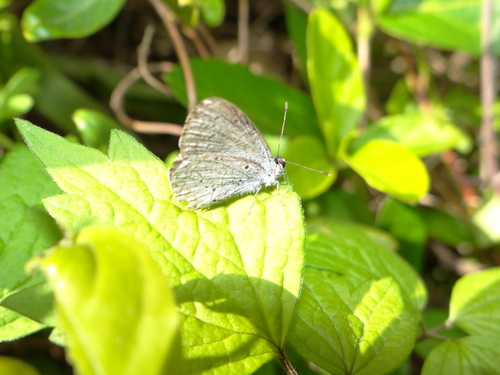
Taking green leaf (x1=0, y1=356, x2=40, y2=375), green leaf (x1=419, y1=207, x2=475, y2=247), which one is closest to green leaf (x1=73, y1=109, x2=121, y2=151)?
green leaf (x1=0, y1=356, x2=40, y2=375)

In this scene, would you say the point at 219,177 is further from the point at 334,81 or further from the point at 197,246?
the point at 334,81

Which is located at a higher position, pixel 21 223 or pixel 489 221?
pixel 21 223

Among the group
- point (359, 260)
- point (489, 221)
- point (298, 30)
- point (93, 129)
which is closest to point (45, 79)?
point (93, 129)

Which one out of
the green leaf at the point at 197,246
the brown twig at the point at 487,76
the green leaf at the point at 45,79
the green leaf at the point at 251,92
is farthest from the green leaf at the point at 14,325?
the brown twig at the point at 487,76

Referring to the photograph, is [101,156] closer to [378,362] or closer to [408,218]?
[378,362]

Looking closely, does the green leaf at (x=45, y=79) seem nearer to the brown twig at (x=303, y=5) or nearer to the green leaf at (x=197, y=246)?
the brown twig at (x=303, y=5)

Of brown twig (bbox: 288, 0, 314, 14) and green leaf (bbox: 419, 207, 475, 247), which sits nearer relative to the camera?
green leaf (bbox: 419, 207, 475, 247)

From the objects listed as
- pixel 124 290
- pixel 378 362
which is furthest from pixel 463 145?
pixel 124 290

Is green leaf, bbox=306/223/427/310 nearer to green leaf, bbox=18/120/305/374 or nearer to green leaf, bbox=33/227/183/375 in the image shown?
green leaf, bbox=18/120/305/374
